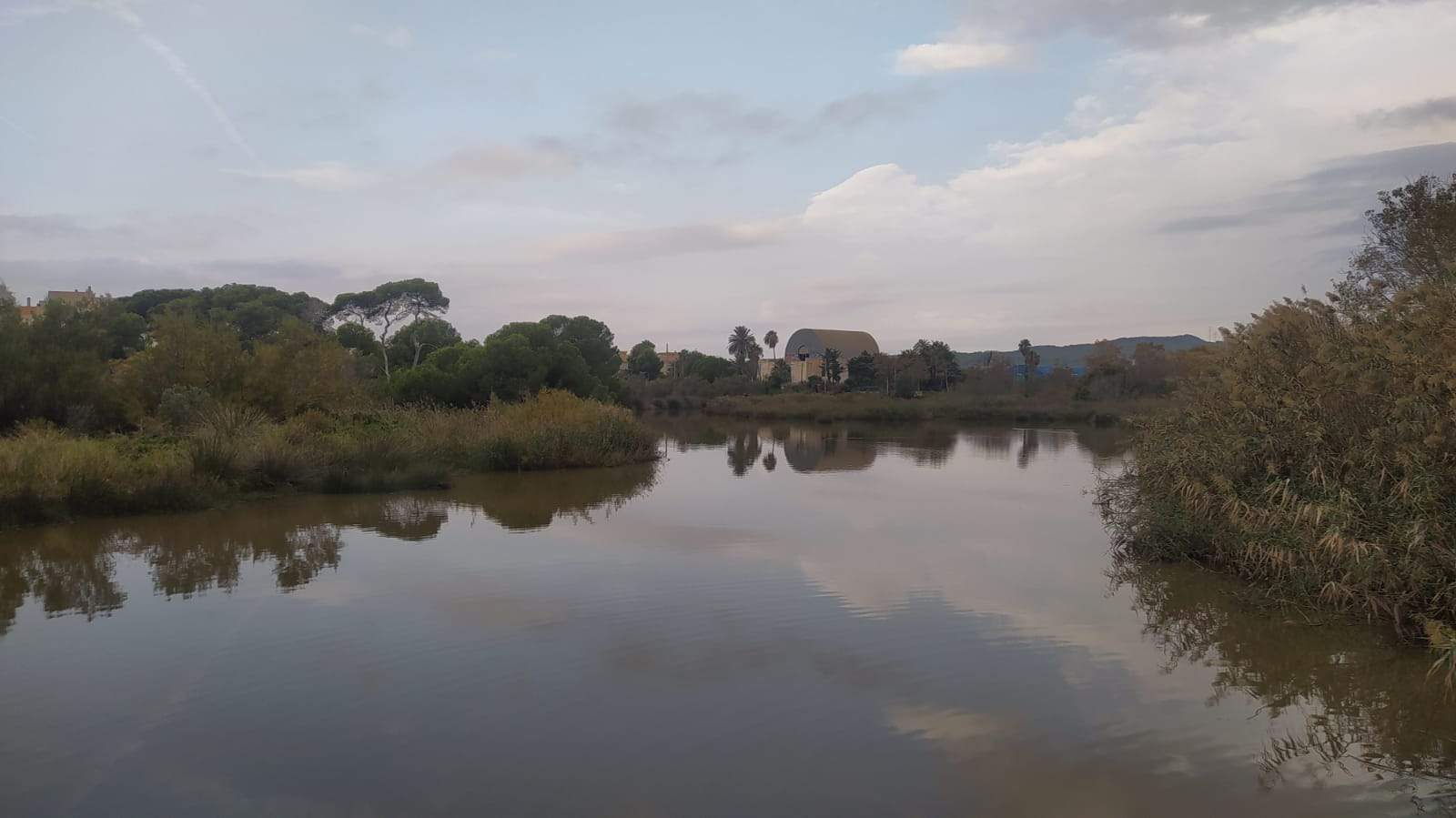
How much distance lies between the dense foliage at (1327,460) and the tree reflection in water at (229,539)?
861cm

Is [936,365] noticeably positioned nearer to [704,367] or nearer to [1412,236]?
[704,367]

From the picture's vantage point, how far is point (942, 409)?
166 feet

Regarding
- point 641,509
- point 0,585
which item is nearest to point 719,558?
point 641,509

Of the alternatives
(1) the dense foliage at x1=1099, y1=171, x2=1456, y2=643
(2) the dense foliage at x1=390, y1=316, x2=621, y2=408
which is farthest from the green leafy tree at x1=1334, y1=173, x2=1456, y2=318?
(2) the dense foliage at x1=390, y1=316, x2=621, y2=408

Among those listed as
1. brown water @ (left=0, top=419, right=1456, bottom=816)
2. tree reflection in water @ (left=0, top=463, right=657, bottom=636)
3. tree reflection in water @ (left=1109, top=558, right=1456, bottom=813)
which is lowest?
tree reflection in water @ (left=1109, top=558, right=1456, bottom=813)

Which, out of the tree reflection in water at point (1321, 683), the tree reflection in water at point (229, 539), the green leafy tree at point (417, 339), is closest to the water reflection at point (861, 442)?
the tree reflection in water at point (229, 539)

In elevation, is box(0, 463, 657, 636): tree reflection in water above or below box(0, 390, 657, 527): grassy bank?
below

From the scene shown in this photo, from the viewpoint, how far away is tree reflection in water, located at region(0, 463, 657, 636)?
9172 millimetres

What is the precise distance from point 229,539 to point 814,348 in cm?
7834

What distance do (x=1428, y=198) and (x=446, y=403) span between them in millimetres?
24715

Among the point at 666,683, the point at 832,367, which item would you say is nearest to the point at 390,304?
the point at 832,367

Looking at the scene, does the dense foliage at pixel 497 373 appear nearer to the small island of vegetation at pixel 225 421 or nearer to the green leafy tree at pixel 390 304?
the small island of vegetation at pixel 225 421

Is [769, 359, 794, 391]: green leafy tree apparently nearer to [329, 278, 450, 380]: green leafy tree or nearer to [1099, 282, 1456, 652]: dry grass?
[329, 278, 450, 380]: green leafy tree

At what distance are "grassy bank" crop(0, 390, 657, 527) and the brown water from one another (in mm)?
675
